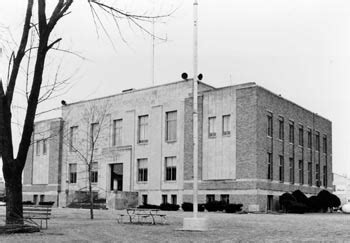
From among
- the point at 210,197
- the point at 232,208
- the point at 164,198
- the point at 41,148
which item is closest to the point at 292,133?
the point at 210,197

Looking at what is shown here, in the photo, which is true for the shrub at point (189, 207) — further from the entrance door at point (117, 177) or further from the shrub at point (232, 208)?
the entrance door at point (117, 177)

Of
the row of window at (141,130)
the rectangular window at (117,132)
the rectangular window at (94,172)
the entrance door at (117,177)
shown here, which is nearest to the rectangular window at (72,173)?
the row of window at (141,130)

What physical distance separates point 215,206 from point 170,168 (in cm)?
869

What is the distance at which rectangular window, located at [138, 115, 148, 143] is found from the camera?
54.5 m

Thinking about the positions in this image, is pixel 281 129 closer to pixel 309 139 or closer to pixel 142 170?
pixel 309 139

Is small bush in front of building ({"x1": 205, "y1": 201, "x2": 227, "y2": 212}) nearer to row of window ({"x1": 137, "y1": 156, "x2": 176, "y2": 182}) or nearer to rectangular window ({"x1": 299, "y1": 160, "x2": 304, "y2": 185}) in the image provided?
row of window ({"x1": 137, "y1": 156, "x2": 176, "y2": 182})

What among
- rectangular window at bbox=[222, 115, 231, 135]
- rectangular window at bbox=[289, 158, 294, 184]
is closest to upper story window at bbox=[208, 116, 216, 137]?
rectangular window at bbox=[222, 115, 231, 135]

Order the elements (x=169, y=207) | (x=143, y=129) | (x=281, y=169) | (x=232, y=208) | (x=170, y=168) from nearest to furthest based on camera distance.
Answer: (x=232, y=208)
(x=169, y=207)
(x=281, y=169)
(x=170, y=168)
(x=143, y=129)

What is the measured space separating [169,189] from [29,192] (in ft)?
76.0

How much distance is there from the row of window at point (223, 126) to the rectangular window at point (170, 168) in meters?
4.64

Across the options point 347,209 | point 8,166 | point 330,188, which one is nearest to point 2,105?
point 8,166

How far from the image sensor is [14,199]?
17.7 m

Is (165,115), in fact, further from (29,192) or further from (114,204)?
(29,192)

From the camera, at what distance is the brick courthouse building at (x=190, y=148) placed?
4672 cm
